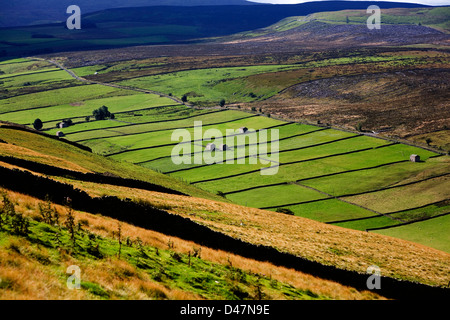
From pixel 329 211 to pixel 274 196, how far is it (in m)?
10.5

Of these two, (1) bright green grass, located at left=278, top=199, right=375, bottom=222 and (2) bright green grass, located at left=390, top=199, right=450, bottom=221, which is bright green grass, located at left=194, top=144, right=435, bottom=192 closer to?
(1) bright green grass, located at left=278, top=199, right=375, bottom=222

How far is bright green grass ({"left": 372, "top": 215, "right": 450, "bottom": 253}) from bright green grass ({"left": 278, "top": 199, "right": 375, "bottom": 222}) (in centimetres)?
635

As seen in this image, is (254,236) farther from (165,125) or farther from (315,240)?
(165,125)

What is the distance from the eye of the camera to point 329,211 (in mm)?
72125

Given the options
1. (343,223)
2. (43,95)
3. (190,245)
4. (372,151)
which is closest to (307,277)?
(190,245)

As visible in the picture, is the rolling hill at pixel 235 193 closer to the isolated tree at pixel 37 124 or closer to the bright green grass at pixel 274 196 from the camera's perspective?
the bright green grass at pixel 274 196

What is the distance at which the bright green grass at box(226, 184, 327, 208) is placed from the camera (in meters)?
75.4

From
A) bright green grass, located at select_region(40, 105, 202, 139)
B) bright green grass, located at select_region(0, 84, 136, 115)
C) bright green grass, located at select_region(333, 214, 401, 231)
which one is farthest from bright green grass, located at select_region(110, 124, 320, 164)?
bright green grass, located at select_region(0, 84, 136, 115)

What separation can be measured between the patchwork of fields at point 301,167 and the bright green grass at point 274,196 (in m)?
0.17

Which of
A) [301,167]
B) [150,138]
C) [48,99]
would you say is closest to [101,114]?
[150,138]

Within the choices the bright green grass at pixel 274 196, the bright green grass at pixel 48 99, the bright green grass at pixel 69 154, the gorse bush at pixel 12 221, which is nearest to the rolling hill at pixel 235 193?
the gorse bush at pixel 12 221

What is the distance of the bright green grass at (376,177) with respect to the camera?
82375 millimetres

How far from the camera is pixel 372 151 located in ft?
340

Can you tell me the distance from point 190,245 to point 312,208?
47.9 meters
